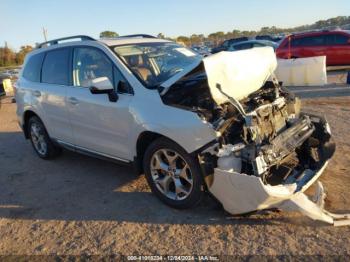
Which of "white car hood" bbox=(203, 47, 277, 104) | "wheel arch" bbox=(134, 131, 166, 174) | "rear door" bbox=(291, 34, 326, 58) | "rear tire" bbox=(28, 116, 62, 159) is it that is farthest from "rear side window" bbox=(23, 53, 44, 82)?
"rear door" bbox=(291, 34, 326, 58)

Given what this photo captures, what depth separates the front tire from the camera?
3963mm

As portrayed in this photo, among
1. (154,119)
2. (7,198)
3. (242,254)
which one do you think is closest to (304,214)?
(242,254)

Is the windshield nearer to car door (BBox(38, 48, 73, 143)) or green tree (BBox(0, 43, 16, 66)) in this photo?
car door (BBox(38, 48, 73, 143))

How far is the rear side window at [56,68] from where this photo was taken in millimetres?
5512

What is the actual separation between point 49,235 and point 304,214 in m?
2.59

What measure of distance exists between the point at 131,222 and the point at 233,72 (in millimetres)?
1937

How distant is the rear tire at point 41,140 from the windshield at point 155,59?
2338 mm

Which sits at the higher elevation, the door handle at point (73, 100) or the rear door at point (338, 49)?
the door handle at point (73, 100)

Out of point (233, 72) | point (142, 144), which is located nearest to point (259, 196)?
point (233, 72)

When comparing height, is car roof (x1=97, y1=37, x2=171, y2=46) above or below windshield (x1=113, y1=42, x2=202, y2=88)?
above

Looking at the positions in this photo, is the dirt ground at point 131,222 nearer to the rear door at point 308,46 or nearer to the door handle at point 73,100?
the door handle at point 73,100

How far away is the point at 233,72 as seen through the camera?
4031mm

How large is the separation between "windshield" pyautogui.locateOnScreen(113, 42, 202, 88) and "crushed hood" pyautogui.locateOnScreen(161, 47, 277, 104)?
269 millimetres

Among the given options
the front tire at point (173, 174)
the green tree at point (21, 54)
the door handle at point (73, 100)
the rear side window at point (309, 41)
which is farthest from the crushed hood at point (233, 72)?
the green tree at point (21, 54)
